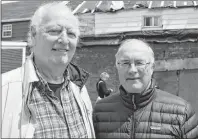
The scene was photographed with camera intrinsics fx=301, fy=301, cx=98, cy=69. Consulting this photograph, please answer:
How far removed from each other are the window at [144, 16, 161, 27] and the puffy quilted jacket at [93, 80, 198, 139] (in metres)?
8.06

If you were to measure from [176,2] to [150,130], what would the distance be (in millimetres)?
8710

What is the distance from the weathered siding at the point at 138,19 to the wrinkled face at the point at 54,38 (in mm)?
6890

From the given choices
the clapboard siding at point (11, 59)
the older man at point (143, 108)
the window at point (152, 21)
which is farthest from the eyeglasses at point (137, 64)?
the clapboard siding at point (11, 59)

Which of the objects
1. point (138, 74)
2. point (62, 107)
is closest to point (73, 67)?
point (62, 107)

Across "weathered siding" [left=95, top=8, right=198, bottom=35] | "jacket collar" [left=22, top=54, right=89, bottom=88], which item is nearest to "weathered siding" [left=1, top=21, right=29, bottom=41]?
"weathered siding" [left=95, top=8, right=198, bottom=35]

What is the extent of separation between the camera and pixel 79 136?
83.4 inches

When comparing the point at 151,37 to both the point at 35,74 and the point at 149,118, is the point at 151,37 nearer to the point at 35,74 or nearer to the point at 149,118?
the point at 149,118

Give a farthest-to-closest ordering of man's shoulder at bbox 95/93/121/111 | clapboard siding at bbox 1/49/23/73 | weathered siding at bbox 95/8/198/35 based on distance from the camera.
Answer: clapboard siding at bbox 1/49/23/73, weathered siding at bbox 95/8/198/35, man's shoulder at bbox 95/93/121/111

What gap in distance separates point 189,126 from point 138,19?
822 centimetres

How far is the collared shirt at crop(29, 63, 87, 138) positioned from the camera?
78.7 inches

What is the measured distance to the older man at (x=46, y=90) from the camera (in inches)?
75.3

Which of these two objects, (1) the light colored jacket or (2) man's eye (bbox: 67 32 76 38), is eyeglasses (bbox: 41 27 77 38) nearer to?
(2) man's eye (bbox: 67 32 76 38)

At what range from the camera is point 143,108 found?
2.21m

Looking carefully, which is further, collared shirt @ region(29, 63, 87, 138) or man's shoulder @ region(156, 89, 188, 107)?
man's shoulder @ region(156, 89, 188, 107)
